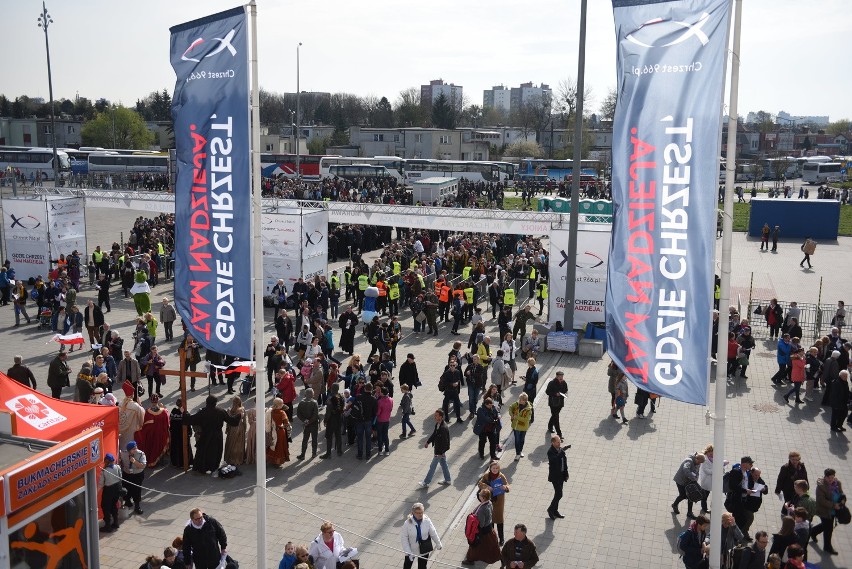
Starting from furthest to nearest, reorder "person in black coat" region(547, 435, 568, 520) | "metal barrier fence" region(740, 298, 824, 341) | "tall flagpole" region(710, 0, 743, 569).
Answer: "metal barrier fence" region(740, 298, 824, 341) → "person in black coat" region(547, 435, 568, 520) → "tall flagpole" region(710, 0, 743, 569)

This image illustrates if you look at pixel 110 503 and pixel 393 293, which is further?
pixel 393 293

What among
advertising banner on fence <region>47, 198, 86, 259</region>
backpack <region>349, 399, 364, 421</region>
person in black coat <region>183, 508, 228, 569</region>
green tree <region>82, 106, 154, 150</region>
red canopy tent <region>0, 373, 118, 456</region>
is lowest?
person in black coat <region>183, 508, 228, 569</region>

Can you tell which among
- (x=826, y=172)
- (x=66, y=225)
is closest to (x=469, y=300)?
(x=66, y=225)

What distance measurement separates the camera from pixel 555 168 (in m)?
76.7

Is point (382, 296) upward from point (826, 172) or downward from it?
downward

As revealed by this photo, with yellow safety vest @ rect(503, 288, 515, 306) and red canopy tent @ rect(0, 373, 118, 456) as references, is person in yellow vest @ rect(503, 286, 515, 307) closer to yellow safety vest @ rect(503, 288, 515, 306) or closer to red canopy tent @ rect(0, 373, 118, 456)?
yellow safety vest @ rect(503, 288, 515, 306)

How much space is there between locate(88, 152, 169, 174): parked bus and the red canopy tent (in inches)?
2431

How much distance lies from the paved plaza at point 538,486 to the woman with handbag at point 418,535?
94cm

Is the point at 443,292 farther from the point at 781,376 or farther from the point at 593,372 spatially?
the point at 781,376

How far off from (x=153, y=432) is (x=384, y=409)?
3.75m

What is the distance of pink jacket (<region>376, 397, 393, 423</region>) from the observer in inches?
541

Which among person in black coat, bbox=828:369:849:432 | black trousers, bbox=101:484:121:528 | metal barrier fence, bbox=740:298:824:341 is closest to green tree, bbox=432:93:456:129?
metal barrier fence, bbox=740:298:824:341

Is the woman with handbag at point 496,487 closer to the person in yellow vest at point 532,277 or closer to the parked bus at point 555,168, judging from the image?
the person in yellow vest at point 532,277

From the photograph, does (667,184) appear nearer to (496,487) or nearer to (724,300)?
(724,300)
